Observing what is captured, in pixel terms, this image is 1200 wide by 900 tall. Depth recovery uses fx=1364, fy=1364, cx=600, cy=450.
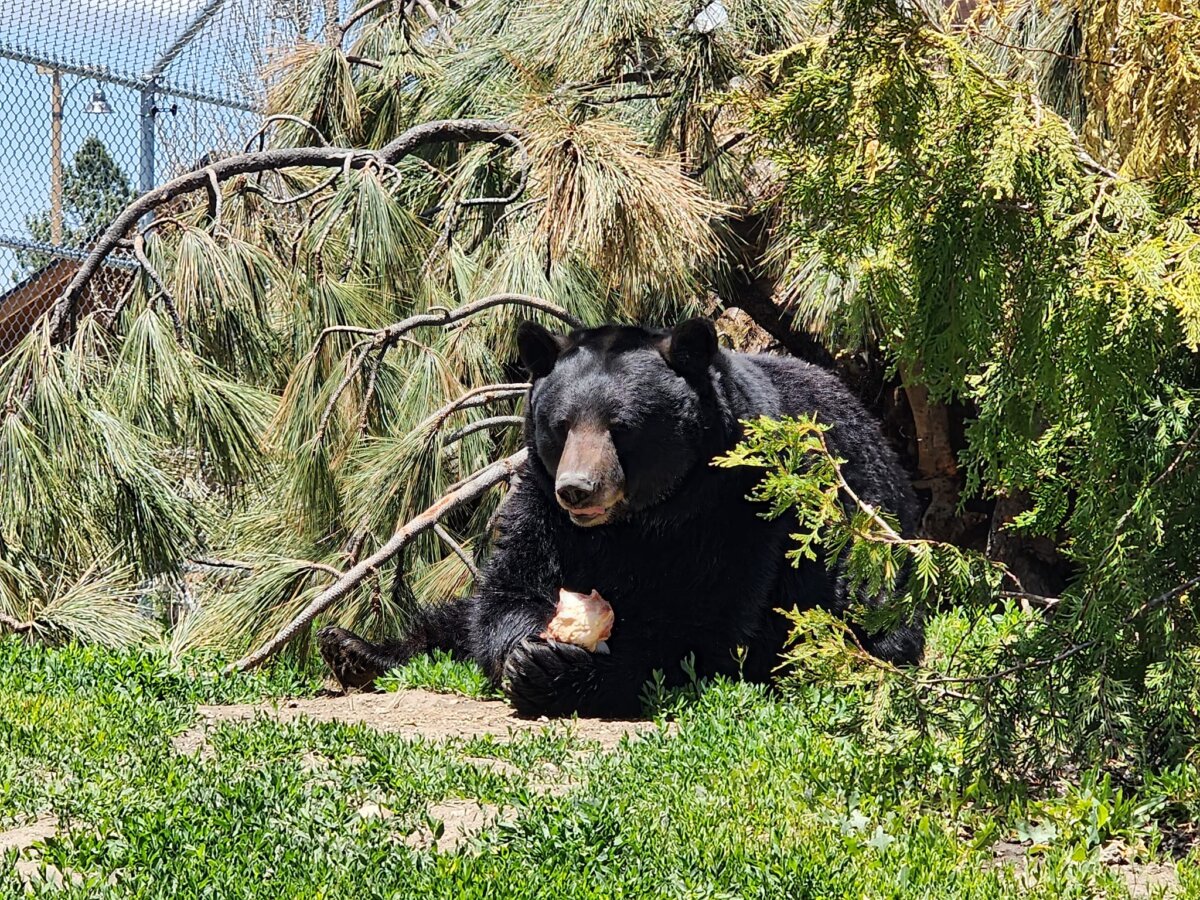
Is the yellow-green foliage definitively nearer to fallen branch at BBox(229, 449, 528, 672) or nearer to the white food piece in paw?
the white food piece in paw

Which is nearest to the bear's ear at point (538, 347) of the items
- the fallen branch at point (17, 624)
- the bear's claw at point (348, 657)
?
the bear's claw at point (348, 657)

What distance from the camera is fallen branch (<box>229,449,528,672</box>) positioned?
518cm

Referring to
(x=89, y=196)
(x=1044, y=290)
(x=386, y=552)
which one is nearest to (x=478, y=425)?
(x=386, y=552)

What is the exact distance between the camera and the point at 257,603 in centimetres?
559

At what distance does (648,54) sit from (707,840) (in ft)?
15.0

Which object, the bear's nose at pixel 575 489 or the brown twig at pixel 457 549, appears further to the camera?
the brown twig at pixel 457 549

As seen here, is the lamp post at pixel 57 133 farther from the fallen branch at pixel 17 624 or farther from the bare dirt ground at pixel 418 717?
the bare dirt ground at pixel 418 717

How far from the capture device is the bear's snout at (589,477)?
4297 millimetres

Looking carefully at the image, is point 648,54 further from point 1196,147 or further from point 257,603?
point 1196,147

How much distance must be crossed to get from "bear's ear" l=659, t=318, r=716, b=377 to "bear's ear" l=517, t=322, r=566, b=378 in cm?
38

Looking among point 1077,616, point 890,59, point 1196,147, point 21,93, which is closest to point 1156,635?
point 1077,616

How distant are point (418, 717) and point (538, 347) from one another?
4.39 feet

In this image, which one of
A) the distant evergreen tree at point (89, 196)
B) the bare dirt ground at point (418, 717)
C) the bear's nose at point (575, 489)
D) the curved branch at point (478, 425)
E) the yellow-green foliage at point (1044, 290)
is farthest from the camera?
the distant evergreen tree at point (89, 196)

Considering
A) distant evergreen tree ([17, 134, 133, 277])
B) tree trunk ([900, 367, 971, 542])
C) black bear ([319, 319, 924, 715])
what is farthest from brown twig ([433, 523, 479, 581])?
distant evergreen tree ([17, 134, 133, 277])
